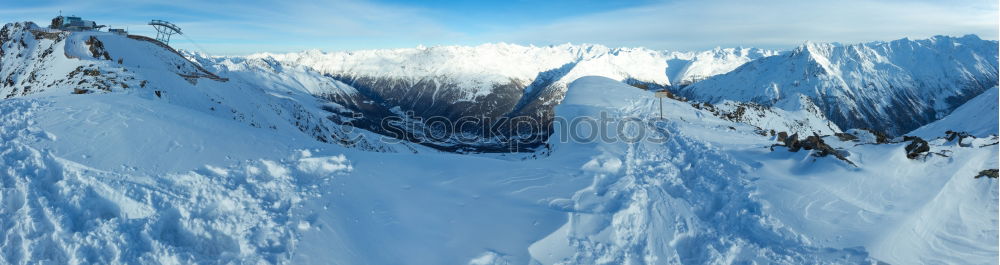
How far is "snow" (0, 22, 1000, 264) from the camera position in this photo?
987 cm

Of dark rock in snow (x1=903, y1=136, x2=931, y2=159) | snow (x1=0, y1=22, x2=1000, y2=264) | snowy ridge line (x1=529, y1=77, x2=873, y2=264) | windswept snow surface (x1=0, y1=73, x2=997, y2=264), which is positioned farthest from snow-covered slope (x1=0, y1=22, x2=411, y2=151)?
dark rock in snow (x1=903, y1=136, x2=931, y2=159)

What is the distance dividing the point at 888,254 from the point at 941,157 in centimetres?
851

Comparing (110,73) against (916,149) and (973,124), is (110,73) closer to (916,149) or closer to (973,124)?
(916,149)

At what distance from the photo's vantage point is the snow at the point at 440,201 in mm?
9867

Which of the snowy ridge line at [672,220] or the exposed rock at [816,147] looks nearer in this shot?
the snowy ridge line at [672,220]

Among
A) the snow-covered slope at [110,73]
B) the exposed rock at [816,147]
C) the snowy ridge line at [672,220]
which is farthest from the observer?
the snow-covered slope at [110,73]

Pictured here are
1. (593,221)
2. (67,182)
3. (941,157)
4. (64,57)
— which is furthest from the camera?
(64,57)

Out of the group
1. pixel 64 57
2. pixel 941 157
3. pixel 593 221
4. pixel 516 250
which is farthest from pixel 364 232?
pixel 64 57

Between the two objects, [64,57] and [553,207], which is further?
[64,57]

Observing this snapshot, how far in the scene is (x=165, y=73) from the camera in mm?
40719

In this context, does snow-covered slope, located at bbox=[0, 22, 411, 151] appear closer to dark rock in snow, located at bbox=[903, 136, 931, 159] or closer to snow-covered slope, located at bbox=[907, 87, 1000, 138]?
dark rock in snow, located at bbox=[903, 136, 931, 159]

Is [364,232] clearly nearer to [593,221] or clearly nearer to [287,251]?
[287,251]

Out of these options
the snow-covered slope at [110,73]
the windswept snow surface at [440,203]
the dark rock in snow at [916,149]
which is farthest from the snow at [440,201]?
the snow-covered slope at [110,73]

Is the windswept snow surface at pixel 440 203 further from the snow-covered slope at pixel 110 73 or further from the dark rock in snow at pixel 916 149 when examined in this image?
the snow-covered slope at pixel 110 73
